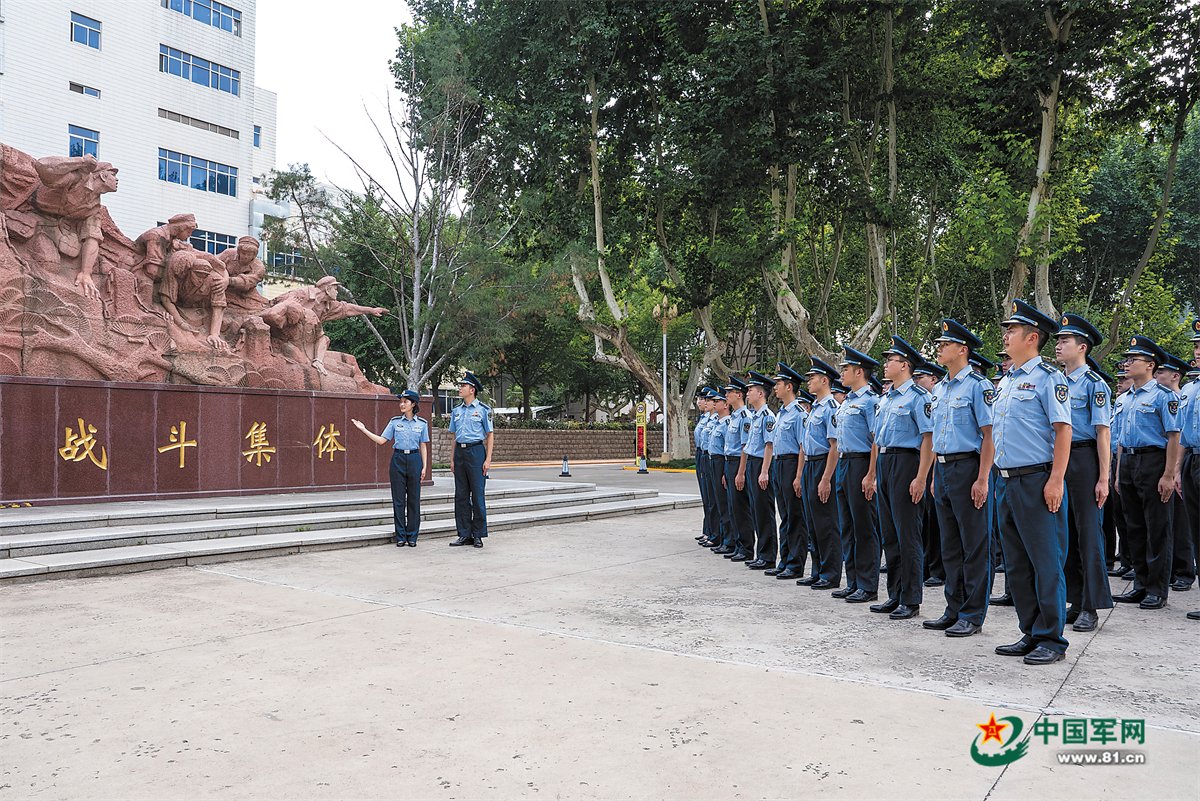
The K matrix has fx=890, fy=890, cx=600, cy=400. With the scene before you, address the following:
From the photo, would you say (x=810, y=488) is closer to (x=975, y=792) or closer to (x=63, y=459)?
(x=975, y=792)

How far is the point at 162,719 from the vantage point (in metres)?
3.40

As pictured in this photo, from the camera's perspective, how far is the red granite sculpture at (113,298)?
9.49 meters

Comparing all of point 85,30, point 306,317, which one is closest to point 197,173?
point 85,30

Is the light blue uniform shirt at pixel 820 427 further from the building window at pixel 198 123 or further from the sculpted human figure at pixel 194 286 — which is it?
the building window at pixel 198 123

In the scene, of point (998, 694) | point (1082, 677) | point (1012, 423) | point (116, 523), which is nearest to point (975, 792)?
point (998, 694)

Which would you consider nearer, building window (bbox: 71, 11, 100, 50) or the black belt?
the black belt

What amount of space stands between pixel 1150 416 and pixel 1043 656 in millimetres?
2941

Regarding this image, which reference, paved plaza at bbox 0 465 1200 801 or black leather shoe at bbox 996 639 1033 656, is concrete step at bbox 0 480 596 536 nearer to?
→ paved plaza at bbox 0 465 1200 801

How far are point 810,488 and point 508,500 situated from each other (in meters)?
6.33

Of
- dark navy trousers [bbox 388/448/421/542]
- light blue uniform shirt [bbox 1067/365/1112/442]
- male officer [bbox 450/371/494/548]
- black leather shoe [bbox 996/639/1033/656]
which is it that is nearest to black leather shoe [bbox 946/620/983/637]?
black leather shoe [bbox 996/639/1033/656]

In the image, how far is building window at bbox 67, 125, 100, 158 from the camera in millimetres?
26594

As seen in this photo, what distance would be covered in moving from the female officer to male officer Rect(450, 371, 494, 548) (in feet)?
1.23


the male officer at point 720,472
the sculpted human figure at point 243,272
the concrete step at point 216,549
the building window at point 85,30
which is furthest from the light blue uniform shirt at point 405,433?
the building window at point 85,30

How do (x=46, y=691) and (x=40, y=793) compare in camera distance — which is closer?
(x=40, y=793)
